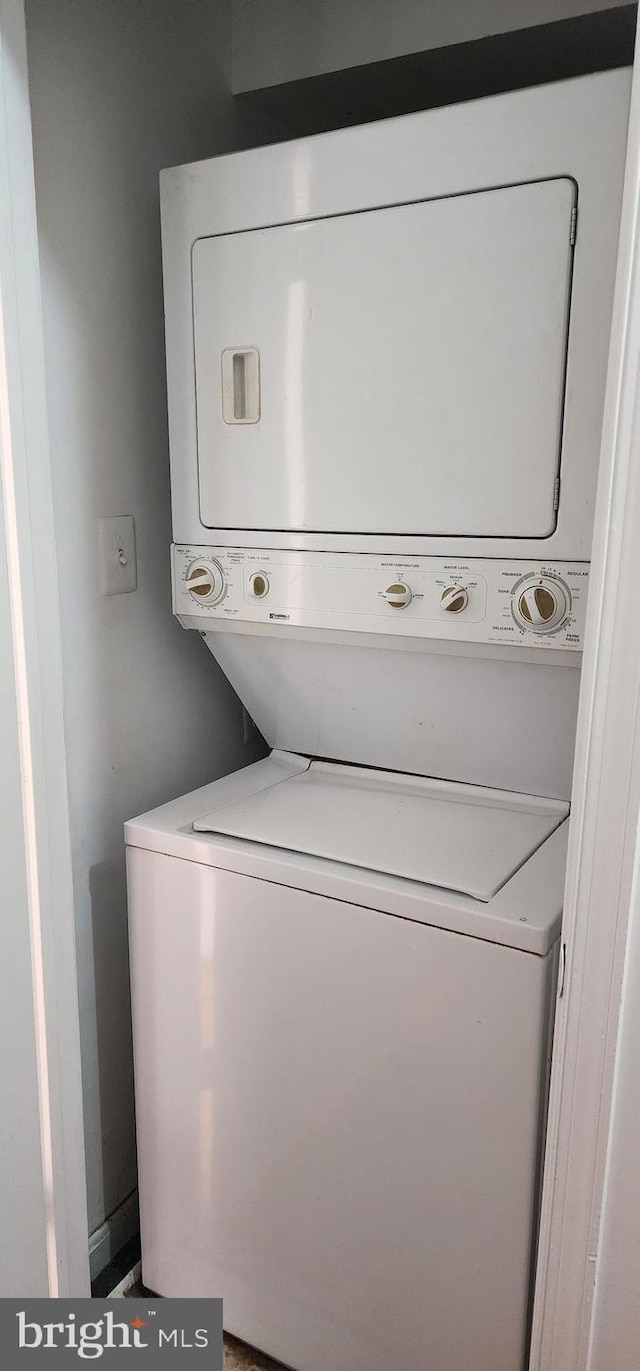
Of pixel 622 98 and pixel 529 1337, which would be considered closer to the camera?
pixel 622 98

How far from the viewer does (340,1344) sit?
1.32 metres

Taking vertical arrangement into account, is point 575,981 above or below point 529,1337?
above

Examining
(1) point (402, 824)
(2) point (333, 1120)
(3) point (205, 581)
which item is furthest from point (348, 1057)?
(3) point (205, 581)

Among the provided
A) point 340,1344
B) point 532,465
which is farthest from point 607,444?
point 340,1344

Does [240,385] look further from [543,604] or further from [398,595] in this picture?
[543,604]

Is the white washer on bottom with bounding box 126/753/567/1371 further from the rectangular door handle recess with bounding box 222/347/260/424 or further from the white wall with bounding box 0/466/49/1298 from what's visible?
the rectangular door handle recess with bounding box 222/347/260/424

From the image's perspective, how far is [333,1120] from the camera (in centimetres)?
125

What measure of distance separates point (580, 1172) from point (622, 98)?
1098mm

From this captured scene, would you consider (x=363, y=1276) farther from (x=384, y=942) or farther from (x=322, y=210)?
(x=322, y=210)

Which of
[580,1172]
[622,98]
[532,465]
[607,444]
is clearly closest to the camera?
[607,444]

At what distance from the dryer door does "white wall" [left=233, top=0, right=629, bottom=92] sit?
0.45m

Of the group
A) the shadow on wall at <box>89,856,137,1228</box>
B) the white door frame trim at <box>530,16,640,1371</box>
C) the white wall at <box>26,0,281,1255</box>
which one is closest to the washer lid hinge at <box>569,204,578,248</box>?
the white door frame trim at <box>530,16,640,1371</box>

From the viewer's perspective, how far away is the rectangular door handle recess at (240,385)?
1.31m

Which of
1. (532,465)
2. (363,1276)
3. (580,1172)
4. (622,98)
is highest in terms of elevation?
(622,98)
